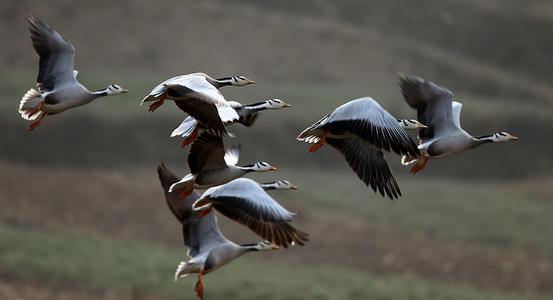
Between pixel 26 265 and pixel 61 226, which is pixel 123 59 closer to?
pixel 61 226

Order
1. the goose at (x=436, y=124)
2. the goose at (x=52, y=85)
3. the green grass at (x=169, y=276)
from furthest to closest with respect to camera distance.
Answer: the green grass at (x=169, y=276) → the goose at (x=52, y=85) → the goose at (x=436, y=124)

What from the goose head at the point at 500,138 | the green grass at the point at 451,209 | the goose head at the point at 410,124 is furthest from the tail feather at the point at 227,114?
the green grass at the point at 451,209

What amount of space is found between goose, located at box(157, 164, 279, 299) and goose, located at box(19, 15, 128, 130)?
127 cm

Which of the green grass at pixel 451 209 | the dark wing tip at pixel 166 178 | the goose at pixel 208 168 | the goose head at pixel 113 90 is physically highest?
the goose head at pixel 113 90

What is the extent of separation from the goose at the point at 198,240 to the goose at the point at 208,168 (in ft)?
2.57

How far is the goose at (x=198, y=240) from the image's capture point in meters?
12.8

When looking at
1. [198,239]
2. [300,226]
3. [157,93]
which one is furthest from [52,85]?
[300,226]

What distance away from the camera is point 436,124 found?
12.6 m

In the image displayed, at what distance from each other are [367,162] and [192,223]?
2.43 metres

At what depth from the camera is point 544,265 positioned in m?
23.6

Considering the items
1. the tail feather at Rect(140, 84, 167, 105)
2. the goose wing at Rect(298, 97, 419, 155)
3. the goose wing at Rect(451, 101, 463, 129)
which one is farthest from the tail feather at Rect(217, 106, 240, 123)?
the goose wing at Rect(451, 101, 463, 129)

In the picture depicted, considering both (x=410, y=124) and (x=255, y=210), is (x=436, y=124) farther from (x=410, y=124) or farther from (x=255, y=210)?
(x=255, y=210)

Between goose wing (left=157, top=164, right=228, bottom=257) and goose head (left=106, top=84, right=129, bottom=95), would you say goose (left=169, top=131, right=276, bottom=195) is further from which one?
goose head (left=106, top=84, right=129, bottom=95)

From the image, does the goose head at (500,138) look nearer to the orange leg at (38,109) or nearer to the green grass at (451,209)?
the orange leg at (38,109)
